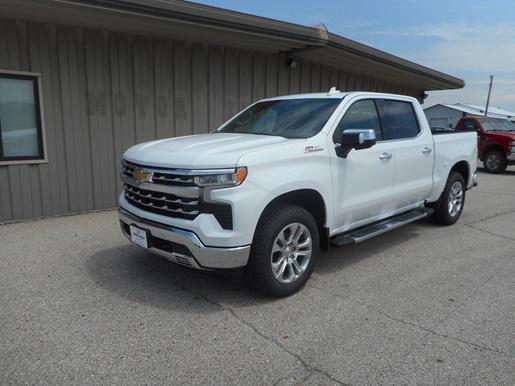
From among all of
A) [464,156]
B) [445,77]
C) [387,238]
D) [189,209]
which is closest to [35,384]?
[189,209]

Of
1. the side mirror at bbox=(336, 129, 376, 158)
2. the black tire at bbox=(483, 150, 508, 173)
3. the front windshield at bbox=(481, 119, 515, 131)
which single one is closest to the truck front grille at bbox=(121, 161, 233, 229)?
the side mirror at bbox=(336, 129, 376, 158)

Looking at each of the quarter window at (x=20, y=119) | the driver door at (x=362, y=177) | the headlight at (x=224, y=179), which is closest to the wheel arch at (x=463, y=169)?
the driver door at (x=362, y=177)

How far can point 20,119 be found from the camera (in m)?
6.32

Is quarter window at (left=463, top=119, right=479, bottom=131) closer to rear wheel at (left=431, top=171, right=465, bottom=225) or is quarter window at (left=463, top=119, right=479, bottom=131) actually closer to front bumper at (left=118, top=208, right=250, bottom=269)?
rear wheel at (left=431, top=171, right=465, bottom=225)

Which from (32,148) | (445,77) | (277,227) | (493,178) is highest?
(445,77)

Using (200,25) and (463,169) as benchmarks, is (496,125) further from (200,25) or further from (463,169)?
(200,25)

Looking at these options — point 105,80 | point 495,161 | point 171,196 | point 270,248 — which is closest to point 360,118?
point 270,248

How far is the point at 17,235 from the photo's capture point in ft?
18.7

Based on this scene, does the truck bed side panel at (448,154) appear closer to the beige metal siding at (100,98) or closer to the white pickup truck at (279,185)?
the white pickup truck at (279,185)

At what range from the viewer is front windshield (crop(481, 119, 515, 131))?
14844 millimetres

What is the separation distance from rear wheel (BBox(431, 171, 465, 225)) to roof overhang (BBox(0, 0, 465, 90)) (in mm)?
3699

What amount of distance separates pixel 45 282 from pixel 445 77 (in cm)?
1283

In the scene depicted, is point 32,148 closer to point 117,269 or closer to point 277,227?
point 117,269

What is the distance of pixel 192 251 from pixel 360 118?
2463 millimetres
